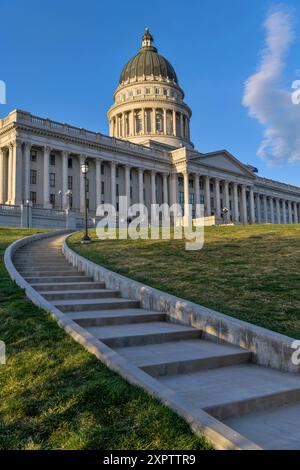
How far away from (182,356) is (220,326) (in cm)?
142

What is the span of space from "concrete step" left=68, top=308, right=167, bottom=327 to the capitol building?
1452 inches

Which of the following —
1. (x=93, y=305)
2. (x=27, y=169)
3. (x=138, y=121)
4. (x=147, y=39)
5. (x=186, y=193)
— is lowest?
(x=93, y=305)

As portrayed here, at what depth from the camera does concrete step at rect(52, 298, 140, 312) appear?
9023 millimetres

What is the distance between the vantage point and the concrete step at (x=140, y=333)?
6.90 m

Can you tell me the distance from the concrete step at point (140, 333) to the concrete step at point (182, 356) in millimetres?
166

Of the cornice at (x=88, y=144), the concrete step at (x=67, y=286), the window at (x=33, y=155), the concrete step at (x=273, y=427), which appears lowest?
the concrete step at (x=273, y=427)

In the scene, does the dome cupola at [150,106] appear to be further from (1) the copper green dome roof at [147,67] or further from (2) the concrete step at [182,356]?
(2) the concrete step at [182,356]

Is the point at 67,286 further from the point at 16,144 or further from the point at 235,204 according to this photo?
the point at 235,204

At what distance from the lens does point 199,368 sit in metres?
6.11

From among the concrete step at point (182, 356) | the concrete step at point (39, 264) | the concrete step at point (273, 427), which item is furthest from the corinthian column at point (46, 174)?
the concrete step at point (273, 427)

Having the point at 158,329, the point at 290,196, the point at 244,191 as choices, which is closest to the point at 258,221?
the point at 244,191

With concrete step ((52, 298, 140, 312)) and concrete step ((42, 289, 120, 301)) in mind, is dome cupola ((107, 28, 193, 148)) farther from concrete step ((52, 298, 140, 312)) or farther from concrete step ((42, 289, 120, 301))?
concrete step ((52, 298, 140, 312))

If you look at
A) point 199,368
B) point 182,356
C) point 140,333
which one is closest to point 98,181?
point 140,333
